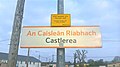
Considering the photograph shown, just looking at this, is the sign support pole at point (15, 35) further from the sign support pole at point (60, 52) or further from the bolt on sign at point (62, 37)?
the sign support pole at point (60, 52)

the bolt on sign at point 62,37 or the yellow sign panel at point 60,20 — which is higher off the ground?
the yellow sign panel at point 60,20

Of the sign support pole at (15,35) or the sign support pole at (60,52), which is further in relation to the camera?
the sign support pole at (60,52)

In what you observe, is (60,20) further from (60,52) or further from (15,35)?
(15,35)

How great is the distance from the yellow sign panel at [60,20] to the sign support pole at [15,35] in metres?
0.89

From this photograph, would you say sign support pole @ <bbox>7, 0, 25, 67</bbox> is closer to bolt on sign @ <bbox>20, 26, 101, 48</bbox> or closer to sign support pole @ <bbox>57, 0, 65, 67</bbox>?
bolt on sign @ <bbox>20, 26, 101, 48</bbox>

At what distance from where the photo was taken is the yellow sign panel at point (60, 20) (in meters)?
7.24

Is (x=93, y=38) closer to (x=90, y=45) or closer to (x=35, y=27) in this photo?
(x=90, y=45)

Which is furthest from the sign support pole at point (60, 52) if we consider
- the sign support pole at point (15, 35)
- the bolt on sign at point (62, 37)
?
the sign support pole at point (15, 35)

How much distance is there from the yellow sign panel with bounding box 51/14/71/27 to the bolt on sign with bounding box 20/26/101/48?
0.12 meters

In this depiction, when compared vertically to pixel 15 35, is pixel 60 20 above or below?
above

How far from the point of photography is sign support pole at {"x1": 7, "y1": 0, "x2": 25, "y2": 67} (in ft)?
22.1

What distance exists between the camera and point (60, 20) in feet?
23.9

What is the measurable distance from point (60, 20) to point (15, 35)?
1282 mm

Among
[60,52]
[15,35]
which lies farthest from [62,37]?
[15,35]
